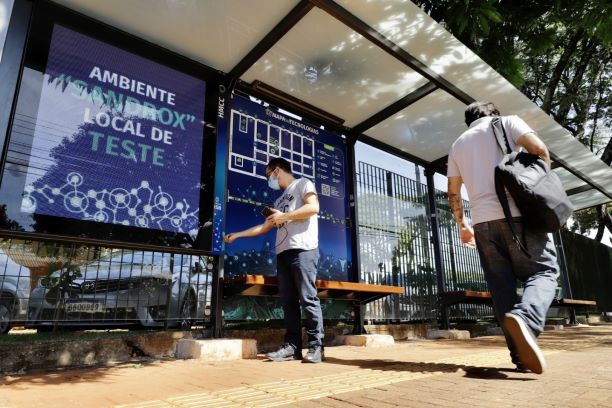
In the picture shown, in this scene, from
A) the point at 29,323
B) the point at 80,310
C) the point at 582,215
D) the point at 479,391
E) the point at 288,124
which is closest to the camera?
the point at 479,391

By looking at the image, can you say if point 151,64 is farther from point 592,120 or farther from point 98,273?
point 592,120

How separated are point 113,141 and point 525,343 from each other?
12.4 feet

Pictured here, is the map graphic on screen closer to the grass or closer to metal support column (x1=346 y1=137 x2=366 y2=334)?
the grass

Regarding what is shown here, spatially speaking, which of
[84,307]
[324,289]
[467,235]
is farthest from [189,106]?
[467,235]

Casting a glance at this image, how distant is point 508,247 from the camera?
8.29ft

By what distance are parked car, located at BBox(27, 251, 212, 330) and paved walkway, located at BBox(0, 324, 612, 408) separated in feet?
2.10

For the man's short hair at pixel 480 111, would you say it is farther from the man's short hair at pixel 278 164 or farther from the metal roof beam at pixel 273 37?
the metal roof beam at pixel 273 37

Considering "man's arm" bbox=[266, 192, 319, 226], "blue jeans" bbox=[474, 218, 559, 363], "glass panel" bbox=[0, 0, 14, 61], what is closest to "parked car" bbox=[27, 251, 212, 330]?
"man's arm" bbox=[266, 192, 319, 226]

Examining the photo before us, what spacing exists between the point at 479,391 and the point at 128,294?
10.1 ft

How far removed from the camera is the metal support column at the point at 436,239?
6667 mm

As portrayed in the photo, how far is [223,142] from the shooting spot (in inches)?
183

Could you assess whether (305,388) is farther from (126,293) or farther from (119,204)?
(119,204)

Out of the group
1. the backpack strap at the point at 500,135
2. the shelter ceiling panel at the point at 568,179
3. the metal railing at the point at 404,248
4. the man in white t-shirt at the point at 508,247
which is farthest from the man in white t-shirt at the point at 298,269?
the shelter ceiling panel at the point at 568,179

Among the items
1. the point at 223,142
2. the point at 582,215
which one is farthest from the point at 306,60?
the point at 582,215
